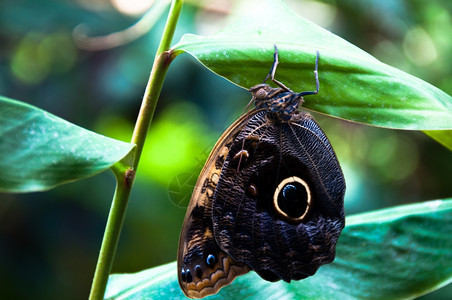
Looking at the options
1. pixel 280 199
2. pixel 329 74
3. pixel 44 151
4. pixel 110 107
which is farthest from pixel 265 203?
pixel 110 107

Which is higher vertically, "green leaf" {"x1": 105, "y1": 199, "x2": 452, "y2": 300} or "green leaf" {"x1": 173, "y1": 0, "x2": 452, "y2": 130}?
"green leaf" {"x1": 173, "y1": 0, "x2": 452, "y2": 130}

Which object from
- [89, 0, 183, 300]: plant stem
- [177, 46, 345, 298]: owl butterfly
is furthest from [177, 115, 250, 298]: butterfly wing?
[89, 0, 183, 300]: plant stem

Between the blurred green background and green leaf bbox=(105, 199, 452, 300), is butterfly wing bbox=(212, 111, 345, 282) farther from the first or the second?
the blurred green background

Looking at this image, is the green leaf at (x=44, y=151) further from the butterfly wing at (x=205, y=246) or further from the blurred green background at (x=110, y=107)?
the blurred green background at (x=110, y=107)

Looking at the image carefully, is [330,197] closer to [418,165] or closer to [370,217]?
[370,217]

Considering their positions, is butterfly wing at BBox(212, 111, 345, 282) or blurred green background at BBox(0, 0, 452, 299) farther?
blurred green background at BBox(0, 0, 452, 299)

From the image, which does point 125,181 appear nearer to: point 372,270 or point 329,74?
point 329,74

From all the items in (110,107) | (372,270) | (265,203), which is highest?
(265,203)
